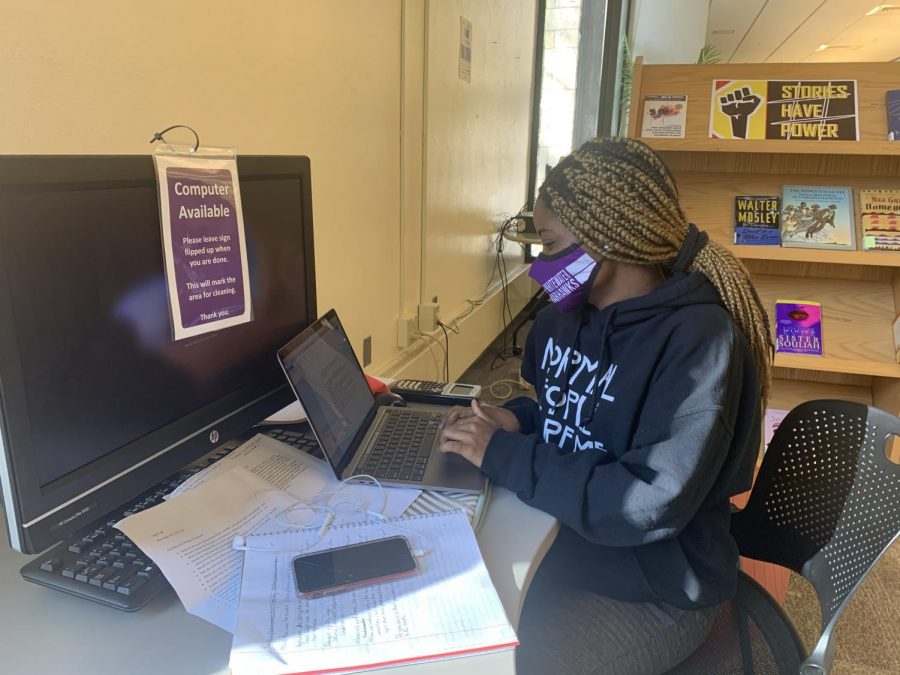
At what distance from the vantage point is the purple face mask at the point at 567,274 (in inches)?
41.0

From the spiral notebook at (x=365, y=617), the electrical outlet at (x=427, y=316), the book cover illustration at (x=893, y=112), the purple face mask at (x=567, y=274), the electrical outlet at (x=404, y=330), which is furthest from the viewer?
the electrical outlet at (x=427, y=316)

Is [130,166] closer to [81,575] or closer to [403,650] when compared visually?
[81,575]

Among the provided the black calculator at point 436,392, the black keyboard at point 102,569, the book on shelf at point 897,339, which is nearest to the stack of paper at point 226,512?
the black keyboard at point 102,569

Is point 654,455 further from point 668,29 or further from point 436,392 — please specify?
point 668,29

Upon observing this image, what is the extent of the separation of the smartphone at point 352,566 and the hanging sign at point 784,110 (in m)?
1.86

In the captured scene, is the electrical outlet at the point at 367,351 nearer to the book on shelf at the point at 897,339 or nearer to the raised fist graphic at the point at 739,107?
the raised fist graphic at the point at 739,107

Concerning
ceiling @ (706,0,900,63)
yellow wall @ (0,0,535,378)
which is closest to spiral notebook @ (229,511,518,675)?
yellow wall @ (0,0,535,378)

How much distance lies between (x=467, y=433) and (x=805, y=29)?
10.1 metres

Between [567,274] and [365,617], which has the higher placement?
[567,274]

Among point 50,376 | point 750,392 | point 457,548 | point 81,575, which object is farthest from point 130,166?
point 750,392

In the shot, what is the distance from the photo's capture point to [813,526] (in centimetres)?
105

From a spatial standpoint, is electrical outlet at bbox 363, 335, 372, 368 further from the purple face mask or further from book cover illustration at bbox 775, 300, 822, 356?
book cover illustration at bbox 775, 300, 822, 356

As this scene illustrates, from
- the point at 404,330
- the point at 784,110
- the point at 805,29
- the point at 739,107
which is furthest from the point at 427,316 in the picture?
the point at 805,29

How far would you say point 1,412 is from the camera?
0.61 meters
